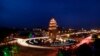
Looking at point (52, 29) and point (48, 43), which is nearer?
point (48, 43)

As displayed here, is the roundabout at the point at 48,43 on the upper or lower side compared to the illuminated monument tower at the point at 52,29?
lower

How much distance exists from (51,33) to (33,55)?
17029 millimetres

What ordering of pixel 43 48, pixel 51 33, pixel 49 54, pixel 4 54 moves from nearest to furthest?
pixel 4 54
pixel 49 54
pixel 43 48
pixel 51 33

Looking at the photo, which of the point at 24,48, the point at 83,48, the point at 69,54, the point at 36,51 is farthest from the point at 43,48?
the point at 83,48

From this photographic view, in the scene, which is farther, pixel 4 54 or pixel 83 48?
pixel 4 54

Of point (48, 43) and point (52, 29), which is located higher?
point (52, 29)

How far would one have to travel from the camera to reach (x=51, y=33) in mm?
66812

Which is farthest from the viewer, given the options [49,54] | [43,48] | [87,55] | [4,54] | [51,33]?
[51,33]

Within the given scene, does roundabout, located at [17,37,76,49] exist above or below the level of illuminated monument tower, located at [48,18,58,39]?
below

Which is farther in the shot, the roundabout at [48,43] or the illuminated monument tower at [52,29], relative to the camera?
the illuminated monument tower at [52,29]

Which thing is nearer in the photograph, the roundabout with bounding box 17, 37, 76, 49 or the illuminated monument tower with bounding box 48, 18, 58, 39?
the roundabout with bounding box 17, 37, 76, 49

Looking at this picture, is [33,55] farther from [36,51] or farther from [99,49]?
[99,49]

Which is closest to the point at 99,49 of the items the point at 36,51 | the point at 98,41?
the point at 98,41

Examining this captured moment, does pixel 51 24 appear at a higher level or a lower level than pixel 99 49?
higher
